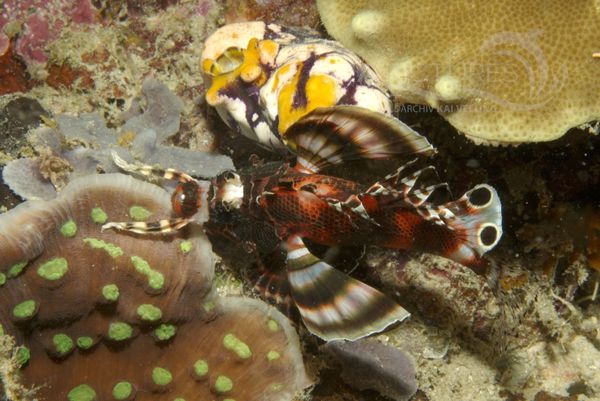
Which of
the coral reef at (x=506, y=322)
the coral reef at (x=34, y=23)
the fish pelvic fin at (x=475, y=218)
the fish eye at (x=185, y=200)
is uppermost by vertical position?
the coral reef at (x=34, y=23)

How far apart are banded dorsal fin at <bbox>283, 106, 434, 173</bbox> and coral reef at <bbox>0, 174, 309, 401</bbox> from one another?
877mm

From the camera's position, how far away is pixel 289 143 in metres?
2.80

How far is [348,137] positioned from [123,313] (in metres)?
1.64

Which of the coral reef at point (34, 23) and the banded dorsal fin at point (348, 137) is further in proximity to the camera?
the coral reef at point (34, 23)

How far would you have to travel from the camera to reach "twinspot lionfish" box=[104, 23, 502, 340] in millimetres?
2525

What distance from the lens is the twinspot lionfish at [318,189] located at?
8.29 feet

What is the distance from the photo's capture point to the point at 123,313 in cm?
262

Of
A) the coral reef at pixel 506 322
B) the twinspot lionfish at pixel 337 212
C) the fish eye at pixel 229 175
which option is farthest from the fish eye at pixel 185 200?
the coral reef at pixel 506 322

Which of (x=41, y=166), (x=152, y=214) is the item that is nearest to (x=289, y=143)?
(x=152, y=214)

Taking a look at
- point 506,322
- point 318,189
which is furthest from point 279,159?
point 506,322

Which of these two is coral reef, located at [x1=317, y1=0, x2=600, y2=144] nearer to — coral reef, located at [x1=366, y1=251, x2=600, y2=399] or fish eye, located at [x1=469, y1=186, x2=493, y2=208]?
fish eye, located at [x1=469, y1=186, x2=493, y2=208]

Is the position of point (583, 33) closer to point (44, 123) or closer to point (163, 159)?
point (163, 159)

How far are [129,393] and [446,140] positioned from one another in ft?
8.66

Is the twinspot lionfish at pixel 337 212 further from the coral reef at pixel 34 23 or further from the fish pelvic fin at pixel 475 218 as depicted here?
the coral reef at pixel 34 23
